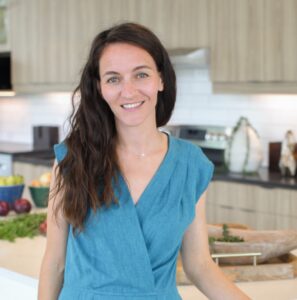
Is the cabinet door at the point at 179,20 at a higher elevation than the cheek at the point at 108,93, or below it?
higher

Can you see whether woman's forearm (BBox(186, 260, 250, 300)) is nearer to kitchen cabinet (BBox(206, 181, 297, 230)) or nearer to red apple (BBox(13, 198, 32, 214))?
Answer: red apple (BBox(13, 198, 32, 214))

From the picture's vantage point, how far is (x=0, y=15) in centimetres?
593

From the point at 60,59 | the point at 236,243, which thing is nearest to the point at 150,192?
the point at 236,243

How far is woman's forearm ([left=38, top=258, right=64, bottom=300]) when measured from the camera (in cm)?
163

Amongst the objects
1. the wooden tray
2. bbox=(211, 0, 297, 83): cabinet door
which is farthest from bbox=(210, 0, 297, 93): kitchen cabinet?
the wooden tray

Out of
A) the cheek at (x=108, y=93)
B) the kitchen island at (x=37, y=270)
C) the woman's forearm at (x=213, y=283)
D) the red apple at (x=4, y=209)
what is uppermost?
the cheek at (x=108, y=93)

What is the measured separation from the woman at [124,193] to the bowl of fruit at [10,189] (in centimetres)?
152

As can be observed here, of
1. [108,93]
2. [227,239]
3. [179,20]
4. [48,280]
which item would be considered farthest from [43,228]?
[179,20]

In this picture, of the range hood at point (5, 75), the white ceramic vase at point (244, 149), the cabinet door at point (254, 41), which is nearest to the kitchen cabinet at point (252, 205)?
the white ceramic vase at point (244, 149)

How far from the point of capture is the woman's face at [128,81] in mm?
1537

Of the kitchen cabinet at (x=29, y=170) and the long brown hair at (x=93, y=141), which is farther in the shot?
the kitchen cabinet at (x=29, y=170)

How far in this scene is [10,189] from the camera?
10.3 feet

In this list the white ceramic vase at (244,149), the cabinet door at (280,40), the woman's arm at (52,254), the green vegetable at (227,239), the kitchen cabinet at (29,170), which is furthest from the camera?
the kitchen cabinet at (29,170)

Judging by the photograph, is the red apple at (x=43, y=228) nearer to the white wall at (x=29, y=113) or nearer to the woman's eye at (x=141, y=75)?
the woman's eye at (x=141, y=75)
